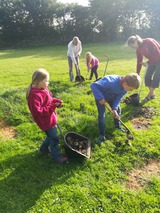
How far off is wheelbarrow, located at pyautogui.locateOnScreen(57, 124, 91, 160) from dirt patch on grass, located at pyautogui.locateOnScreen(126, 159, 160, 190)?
906 millimetres

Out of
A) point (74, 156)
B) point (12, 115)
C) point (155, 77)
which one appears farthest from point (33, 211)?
point (155, 77)

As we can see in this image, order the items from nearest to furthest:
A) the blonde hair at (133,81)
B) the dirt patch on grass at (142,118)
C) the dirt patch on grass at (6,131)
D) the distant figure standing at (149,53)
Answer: the blonde hair at (133,81) → the dirt patch on grass at (6,131) → the dirt patch on grass at (142,118) → the distant figure standing at (149,53)

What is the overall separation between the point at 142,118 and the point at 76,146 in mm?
2507

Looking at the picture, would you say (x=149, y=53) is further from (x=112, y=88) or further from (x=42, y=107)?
(x=42, y=107)

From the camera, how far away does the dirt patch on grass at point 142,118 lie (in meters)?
6.10

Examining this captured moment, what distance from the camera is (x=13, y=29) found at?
1724 inches

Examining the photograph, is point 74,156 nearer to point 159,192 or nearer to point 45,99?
point 45,99

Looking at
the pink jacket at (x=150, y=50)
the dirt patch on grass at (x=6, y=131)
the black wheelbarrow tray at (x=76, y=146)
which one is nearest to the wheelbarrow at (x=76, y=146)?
the black wheelbarrow tray at (x=76, y=146)

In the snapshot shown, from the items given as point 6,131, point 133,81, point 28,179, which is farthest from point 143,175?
point 6,131

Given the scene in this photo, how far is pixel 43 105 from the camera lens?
159 inches

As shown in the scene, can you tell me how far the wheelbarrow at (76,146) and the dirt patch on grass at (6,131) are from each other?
1463 millimetres

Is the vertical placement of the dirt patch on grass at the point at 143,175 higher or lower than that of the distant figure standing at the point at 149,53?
lower

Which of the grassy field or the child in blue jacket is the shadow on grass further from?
the child in blue jacket

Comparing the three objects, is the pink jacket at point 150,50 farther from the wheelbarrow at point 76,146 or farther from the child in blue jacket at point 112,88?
the wheelbarrow at point 76,146
